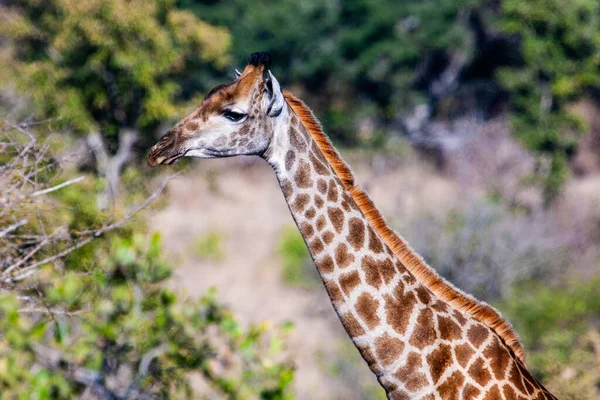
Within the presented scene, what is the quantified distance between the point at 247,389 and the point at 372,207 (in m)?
3.15

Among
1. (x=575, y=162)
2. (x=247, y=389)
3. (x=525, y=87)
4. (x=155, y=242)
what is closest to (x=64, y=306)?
(x=155, y=242)

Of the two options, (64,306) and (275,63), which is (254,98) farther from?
(275,63)

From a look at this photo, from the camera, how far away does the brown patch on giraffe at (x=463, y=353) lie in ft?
16.0

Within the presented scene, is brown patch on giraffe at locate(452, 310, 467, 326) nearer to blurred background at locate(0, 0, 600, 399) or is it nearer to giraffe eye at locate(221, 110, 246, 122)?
giraffe eye at locate(221, 110, 246, 122)

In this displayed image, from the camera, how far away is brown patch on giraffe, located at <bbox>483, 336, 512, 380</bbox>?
4922mm

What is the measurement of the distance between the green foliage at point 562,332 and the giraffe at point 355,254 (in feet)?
19.6

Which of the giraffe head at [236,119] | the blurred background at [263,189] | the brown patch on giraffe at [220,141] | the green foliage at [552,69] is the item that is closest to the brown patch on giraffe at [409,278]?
the giraffe head at [236,119]

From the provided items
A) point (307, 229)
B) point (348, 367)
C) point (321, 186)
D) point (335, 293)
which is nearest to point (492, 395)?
point (335, 293)

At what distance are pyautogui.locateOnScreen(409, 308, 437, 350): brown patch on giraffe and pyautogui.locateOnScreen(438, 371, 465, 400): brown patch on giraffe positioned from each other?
25 cm

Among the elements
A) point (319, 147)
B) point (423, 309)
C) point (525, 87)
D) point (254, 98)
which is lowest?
point (525, 87)

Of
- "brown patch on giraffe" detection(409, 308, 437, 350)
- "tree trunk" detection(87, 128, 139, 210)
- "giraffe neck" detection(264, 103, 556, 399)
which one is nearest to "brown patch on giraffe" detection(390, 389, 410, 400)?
"giraffe neck" detection(264, 103, 556, 399)

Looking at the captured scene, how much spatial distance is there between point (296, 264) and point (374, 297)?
51.7 ft

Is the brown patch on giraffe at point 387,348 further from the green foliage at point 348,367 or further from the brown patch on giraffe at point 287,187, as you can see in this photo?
the green foliage at point 348,367

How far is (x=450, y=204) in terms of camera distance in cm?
1964
